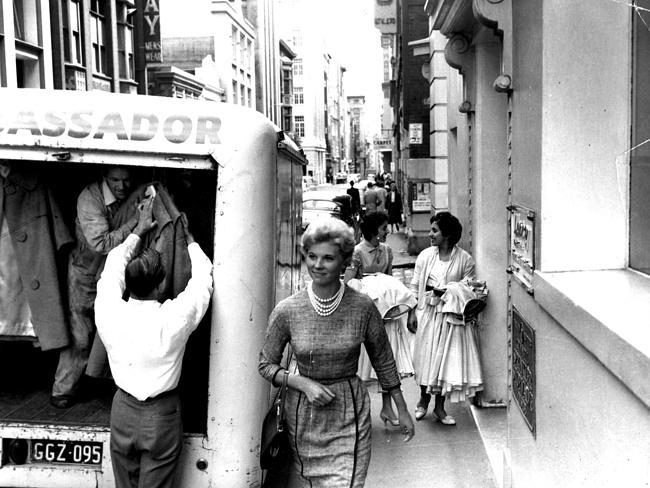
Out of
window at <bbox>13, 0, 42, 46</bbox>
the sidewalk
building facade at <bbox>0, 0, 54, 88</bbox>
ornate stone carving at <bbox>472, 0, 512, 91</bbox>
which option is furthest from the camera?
window at <bbox>13, 0, 42, 46</bbox>

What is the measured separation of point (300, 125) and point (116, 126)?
99.3 meters

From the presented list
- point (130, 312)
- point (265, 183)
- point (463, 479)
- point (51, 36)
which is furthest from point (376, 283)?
point (51, 36)

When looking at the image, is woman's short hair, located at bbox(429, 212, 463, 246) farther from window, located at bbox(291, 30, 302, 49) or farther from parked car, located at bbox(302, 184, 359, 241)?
window, located at bbox(291, 30, 302, 49)

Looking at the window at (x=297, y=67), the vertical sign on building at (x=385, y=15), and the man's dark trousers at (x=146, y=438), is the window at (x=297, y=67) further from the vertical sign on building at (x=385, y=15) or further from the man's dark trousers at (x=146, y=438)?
the man's dark trousers at (x=146, y=438)

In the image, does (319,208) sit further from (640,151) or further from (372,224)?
(640,151)

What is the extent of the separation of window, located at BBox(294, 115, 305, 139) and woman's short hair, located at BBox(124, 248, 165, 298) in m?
98.4

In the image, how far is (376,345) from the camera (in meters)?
3.74

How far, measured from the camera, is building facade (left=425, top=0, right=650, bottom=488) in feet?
9.32

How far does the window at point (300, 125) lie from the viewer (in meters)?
102

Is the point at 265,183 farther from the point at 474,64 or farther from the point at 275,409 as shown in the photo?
the point at 474,64

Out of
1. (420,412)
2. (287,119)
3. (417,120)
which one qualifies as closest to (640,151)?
(420,412)

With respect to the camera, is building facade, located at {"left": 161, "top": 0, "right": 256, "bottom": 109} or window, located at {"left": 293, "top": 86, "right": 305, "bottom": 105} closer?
building facade, located at {"left": 161, "top": 0, "right": 256, "bottom": 109}

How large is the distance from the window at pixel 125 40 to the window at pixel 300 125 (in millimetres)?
69605

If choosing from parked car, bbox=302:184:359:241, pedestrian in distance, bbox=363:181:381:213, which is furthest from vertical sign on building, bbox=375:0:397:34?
parked car, bbox=302:184:359:241
